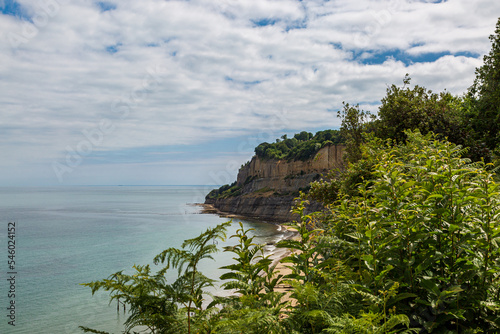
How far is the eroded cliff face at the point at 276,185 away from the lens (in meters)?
69.1

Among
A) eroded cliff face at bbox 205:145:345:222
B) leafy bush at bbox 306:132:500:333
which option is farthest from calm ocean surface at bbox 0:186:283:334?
eroded cliff face at bbox 205:145:345:222

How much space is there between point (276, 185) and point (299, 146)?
12.1 metres

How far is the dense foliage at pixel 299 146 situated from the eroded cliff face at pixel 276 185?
5.15ft

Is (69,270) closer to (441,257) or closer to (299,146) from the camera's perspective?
(441,257)

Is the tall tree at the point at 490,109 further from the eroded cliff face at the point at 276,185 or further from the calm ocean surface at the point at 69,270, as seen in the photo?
the eroded cliff face at the point at 276,185

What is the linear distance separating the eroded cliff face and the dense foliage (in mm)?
1570

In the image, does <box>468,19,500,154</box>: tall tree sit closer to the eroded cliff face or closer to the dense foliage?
the eroded cliff face

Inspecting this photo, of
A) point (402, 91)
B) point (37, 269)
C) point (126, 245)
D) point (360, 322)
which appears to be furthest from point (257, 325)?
point (126, 245)

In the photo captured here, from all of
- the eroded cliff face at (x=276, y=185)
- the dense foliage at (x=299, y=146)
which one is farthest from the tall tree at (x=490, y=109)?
the dense foliage at (x=299, y=146)

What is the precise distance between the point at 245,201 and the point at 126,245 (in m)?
46.8

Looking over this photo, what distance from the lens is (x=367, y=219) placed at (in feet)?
10.1

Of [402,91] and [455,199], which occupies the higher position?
[402,91]

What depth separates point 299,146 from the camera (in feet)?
284

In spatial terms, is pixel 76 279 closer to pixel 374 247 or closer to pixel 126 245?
pixel 126 245
